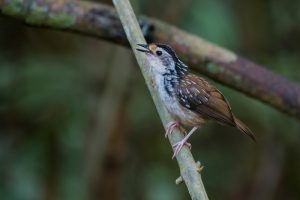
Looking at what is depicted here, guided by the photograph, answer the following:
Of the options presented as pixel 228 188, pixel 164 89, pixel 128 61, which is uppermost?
pixel 164 89

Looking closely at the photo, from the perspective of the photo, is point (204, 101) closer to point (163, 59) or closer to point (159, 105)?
point (163, 59)

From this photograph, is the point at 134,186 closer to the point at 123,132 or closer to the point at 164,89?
the point at 123,132

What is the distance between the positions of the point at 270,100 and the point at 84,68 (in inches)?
84.1

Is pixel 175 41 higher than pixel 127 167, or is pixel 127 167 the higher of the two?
pixel 175 41

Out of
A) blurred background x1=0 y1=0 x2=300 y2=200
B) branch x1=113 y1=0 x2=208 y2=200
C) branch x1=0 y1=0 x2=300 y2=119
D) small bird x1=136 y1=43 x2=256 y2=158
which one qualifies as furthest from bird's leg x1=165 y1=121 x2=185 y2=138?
blurred background x1=0 y1=0 x2=300 y2=200

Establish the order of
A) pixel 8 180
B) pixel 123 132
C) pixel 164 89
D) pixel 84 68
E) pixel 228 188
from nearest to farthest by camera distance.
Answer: pixel 164 89, pixel 123 132, pixel 8 180, pixel 84 68, pixel 228 188

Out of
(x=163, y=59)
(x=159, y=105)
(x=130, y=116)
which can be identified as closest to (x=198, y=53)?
(x=163, y=59)

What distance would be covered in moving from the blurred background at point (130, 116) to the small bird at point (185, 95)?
2.82 feet

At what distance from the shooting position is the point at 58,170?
5859mm

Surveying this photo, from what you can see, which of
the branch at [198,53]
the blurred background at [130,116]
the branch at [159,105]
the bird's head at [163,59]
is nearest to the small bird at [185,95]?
the bird's head at [163,59]

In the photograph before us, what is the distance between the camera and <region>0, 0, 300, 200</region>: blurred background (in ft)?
18.7

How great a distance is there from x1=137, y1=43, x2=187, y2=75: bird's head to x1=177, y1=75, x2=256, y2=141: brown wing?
9 cm

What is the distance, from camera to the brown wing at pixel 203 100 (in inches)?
169

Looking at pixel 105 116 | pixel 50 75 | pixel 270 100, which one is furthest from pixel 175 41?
pixel 50 75
